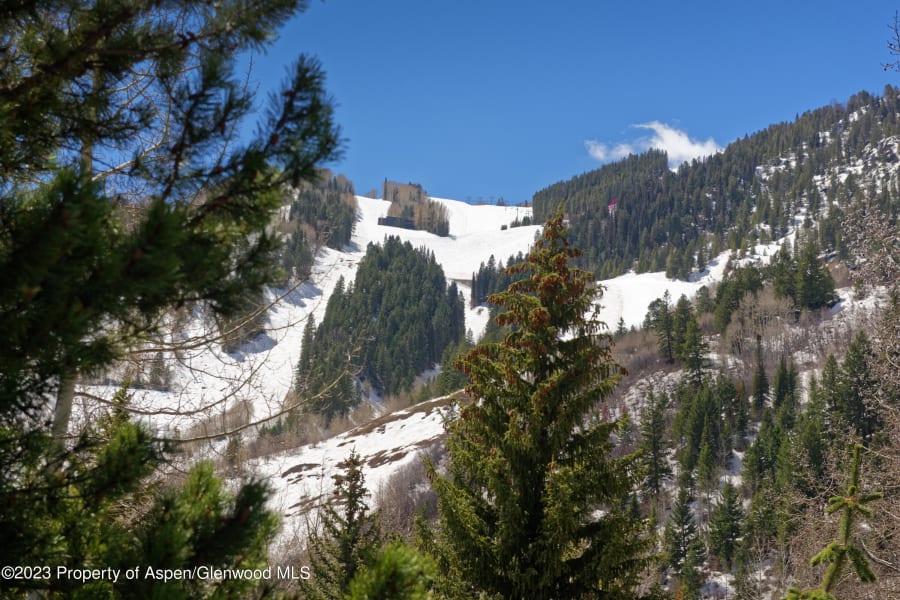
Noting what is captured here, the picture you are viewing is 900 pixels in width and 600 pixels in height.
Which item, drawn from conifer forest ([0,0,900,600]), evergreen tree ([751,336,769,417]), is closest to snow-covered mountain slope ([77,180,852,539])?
conifer forest ([0,0,900,600])

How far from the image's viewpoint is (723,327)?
9600cm

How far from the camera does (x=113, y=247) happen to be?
2.60 m

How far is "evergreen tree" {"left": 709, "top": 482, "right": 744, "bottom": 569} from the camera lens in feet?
154

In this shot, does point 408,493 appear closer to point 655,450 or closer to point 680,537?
point 680,537

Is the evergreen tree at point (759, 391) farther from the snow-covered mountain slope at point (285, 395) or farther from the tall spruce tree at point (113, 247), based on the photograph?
the tall spruce tree at point (113, 247)

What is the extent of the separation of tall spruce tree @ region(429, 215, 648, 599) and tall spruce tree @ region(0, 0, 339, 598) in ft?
18.0

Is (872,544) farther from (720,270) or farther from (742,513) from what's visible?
(720,270)

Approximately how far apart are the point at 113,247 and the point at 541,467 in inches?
289

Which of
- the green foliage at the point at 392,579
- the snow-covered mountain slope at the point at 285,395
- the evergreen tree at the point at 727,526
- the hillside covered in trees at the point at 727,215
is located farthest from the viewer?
the hillside covered in trees at the point at 727,215

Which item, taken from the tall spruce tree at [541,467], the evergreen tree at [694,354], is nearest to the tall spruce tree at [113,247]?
the tall spruce tree at [541,467]

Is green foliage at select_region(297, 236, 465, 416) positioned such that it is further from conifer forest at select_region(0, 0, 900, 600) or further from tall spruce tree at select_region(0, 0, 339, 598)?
tall spruce tree at select_region(0, 0, 339, 598)

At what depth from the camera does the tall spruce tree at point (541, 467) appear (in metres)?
8.04

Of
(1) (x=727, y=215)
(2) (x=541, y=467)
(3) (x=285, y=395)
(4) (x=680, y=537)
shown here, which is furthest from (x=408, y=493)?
(1) (x=727, y=215)

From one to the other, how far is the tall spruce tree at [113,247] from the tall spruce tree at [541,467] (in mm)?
5479
